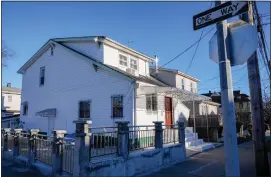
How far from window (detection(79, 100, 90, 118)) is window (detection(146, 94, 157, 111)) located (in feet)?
12.4

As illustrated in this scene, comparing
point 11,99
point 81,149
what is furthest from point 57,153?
point 11,99

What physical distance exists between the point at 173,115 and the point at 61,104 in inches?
320

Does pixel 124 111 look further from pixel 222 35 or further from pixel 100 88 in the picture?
pixel 222 35

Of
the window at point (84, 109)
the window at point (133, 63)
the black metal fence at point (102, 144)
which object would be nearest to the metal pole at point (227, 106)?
the black metal fence at point (102, 144)

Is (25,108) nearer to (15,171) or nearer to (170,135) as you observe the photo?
(15,171)

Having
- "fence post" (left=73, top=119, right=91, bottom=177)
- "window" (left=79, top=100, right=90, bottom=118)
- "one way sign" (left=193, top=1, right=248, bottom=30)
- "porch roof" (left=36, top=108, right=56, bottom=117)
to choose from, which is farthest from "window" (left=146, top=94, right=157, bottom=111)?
"one way sign" (left=193, top=1, right=248, bottom=30)

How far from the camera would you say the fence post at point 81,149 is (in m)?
6.95

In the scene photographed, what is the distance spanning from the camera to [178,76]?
21688mm

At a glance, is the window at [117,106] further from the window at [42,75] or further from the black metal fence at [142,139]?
the window at [42,75]

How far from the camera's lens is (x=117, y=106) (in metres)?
14.4

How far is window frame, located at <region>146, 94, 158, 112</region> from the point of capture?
50.8ft

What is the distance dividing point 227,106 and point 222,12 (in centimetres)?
125

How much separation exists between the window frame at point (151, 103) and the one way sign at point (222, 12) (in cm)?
1200

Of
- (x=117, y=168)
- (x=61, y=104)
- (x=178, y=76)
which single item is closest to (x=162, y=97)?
(x=178, y=76)
